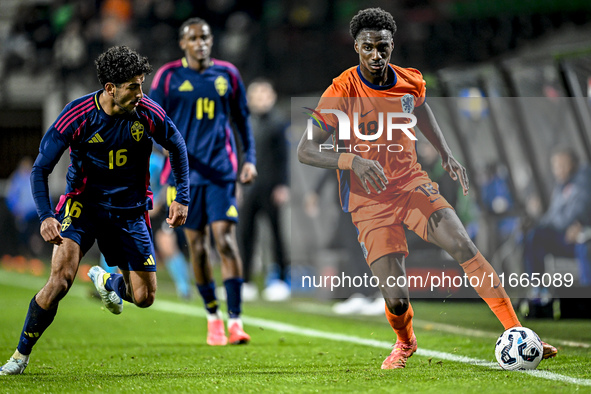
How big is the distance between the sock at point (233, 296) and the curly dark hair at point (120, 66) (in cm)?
233

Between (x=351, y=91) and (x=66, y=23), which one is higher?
(x=66, y=23)

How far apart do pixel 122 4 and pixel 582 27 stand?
9616 millimetres

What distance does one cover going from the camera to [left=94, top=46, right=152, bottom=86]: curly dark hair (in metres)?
4.80

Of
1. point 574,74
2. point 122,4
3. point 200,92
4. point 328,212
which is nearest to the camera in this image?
point 200,92

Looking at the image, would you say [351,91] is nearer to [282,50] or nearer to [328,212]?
[328,212]

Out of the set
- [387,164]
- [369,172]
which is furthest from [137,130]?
[387,164]

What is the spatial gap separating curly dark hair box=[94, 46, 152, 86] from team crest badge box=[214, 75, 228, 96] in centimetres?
192

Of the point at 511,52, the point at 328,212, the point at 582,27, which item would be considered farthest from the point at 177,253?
the point at 582,27

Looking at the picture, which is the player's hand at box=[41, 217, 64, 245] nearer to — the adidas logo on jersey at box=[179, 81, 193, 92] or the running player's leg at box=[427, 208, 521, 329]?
the running player's leg at box=[427, 208, 521, 329]

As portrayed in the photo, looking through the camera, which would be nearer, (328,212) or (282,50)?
(328,212)

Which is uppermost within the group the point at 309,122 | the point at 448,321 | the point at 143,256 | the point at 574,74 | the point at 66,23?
the point at 66,23

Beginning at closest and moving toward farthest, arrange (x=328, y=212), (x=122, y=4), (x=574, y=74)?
(x=574, y=74) < (x=328, y=212) < (x=122, y=4)

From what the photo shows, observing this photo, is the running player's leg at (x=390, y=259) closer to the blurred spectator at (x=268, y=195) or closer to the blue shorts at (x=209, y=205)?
the blue shorts at (x=209, y=205)

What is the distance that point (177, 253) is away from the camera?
1127cm
